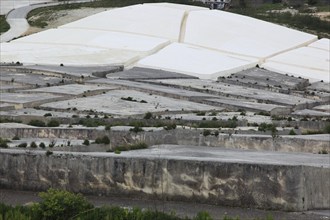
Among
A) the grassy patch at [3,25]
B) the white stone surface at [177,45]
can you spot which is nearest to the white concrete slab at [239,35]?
the white stone surface at [177,45]

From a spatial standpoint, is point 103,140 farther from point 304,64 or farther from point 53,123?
point 304,64

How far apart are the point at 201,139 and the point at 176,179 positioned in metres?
4.44

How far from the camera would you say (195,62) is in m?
34.0

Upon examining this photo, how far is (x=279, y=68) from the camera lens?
113 feet

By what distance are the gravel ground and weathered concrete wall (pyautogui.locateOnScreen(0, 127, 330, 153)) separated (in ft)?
11.6

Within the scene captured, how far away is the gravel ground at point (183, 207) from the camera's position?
8844mm

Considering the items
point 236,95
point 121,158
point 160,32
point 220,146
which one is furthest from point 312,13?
point 121,158

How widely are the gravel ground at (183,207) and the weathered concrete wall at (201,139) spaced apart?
11.6 feet

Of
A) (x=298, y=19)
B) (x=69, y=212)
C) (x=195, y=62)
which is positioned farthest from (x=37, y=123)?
(x=298, y=19)

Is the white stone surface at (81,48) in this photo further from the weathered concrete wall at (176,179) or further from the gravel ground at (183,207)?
the gravel ground at (183,207)

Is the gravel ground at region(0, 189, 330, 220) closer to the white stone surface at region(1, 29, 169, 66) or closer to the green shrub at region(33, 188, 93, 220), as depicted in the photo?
the green shrub at region(33, 188, 93, 220)

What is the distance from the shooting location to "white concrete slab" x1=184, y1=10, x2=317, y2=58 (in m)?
37.6

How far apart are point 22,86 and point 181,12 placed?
764 inches

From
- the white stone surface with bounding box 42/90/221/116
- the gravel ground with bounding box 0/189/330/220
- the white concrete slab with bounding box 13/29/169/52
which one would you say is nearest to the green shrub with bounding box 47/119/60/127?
the white stone surface with bounding box 42/90/221/116
